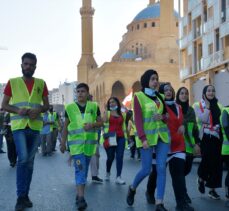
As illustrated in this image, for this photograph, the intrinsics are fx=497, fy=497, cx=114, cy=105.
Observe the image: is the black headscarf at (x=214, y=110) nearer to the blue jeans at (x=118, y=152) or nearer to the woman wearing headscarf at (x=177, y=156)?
the woman wearing headscarf at (x=177, y=156)

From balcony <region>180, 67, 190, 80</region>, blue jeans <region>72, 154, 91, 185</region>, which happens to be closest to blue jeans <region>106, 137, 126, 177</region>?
blue jeans <region>72, 154, 91, 185</region>

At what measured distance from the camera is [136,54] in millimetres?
87375

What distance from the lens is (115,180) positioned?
9.51 meters

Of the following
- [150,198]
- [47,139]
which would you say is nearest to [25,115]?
[150,198]

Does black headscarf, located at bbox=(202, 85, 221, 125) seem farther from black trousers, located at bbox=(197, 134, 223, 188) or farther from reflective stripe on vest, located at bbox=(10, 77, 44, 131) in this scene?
reflective stripe on vest, located at bbox=(10, 77, 44, 131)

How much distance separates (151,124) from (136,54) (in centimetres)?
8172

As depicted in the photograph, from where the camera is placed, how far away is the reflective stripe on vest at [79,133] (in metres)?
6.61

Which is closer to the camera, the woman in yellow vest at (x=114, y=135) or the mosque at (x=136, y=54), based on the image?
the woman in yellow vest at (x=114, y=135)

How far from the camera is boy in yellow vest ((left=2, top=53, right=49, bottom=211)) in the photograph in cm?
619

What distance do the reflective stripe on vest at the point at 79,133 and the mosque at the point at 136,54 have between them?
149ft

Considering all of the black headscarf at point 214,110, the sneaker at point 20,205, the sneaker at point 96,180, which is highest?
the black headscarf at point 214,110

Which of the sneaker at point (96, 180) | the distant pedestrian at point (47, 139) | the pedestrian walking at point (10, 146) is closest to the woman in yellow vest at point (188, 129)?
the sneaker at point (96, 180)

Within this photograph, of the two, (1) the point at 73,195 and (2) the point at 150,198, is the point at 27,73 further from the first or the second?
(2) the point at 150,198

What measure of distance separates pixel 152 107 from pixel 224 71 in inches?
896
